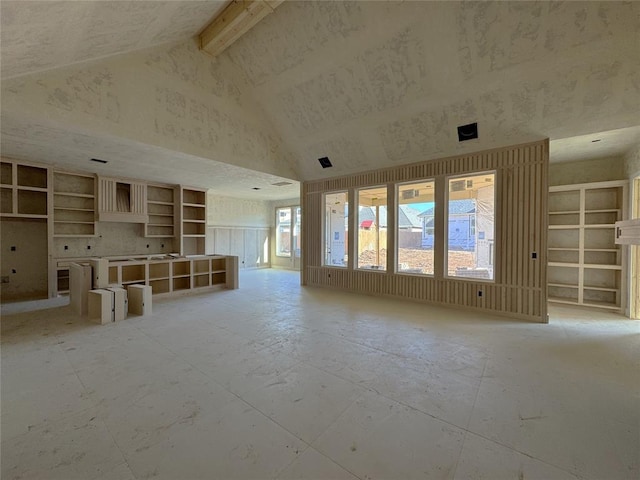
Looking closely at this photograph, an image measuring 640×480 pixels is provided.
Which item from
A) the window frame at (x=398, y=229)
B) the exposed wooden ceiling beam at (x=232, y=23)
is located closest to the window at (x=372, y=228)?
the window frame at (x=398, y=229)

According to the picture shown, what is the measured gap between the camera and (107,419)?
2.07 meters

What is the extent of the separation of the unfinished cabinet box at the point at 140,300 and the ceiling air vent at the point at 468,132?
629 centimetres

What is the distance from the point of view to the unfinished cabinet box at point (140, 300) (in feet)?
15.9

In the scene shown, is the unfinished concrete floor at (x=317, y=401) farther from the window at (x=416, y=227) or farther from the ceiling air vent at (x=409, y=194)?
the ceiling air vent at (x=409, y=194)

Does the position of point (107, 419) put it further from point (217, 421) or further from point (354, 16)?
point (354, 16)

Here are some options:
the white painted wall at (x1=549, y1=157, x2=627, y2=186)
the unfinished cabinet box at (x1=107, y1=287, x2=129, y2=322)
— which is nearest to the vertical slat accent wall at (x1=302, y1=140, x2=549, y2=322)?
the white painted wall at (x1=549, y1=157, x2=627, y2=186)

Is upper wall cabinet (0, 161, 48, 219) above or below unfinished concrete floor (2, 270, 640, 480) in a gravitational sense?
above

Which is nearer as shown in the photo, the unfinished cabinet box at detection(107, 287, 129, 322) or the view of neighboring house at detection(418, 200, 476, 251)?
the unfinished cabinet box at detection(107, 287, 129, 322)

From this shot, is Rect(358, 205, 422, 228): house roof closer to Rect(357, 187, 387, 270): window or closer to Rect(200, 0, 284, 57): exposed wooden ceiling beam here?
Rect(357, 187, 387, 270): window

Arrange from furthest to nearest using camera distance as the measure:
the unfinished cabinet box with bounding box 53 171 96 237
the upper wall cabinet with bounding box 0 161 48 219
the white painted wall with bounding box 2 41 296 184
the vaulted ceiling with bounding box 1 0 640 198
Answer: the unfinished cabinet box with bounding box 53 171 96 237
the upper wall cabinet with bounding box 0 161 48 219
the white painted wall with bounding box 2 41 296 184
the vaulted ceiling with bounding box 1 0 640 198

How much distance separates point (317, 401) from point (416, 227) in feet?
15.7

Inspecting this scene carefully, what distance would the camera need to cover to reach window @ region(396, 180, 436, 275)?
19.6ft

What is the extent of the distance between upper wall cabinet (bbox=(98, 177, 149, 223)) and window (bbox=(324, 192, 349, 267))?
511 cm

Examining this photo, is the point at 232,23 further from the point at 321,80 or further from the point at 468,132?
the point at 468,132
